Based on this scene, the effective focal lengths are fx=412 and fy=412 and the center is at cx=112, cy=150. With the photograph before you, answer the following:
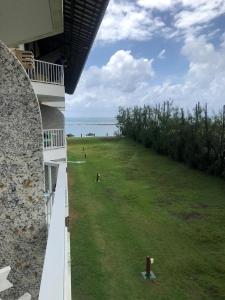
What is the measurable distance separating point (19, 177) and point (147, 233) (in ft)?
39.4

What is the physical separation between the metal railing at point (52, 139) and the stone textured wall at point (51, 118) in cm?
517

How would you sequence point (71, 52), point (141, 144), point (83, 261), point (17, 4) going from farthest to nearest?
point (141, 144), point (71, 52), point (83, 261), point (17, 4)

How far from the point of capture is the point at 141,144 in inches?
1435

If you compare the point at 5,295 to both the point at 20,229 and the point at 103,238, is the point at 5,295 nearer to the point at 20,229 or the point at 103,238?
the point at 20,229

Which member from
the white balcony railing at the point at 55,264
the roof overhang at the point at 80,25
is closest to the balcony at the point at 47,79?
the roof overhang at the point at 80,25

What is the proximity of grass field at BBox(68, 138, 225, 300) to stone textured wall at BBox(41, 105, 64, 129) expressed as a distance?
3497 mm

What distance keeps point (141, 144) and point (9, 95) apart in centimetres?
3438

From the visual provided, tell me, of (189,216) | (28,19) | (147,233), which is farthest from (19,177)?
(189,216)

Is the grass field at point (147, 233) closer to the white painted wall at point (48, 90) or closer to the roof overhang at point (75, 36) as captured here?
the white painted wall at point (48, 90)

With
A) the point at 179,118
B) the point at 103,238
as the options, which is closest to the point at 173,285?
the point at 103,238

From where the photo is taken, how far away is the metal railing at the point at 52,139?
12.1 m

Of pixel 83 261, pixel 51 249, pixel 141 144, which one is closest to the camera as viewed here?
pixel 51 249

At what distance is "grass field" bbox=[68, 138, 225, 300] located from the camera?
32.3 feet

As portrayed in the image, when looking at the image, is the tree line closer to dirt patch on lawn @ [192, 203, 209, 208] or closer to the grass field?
the grass field
